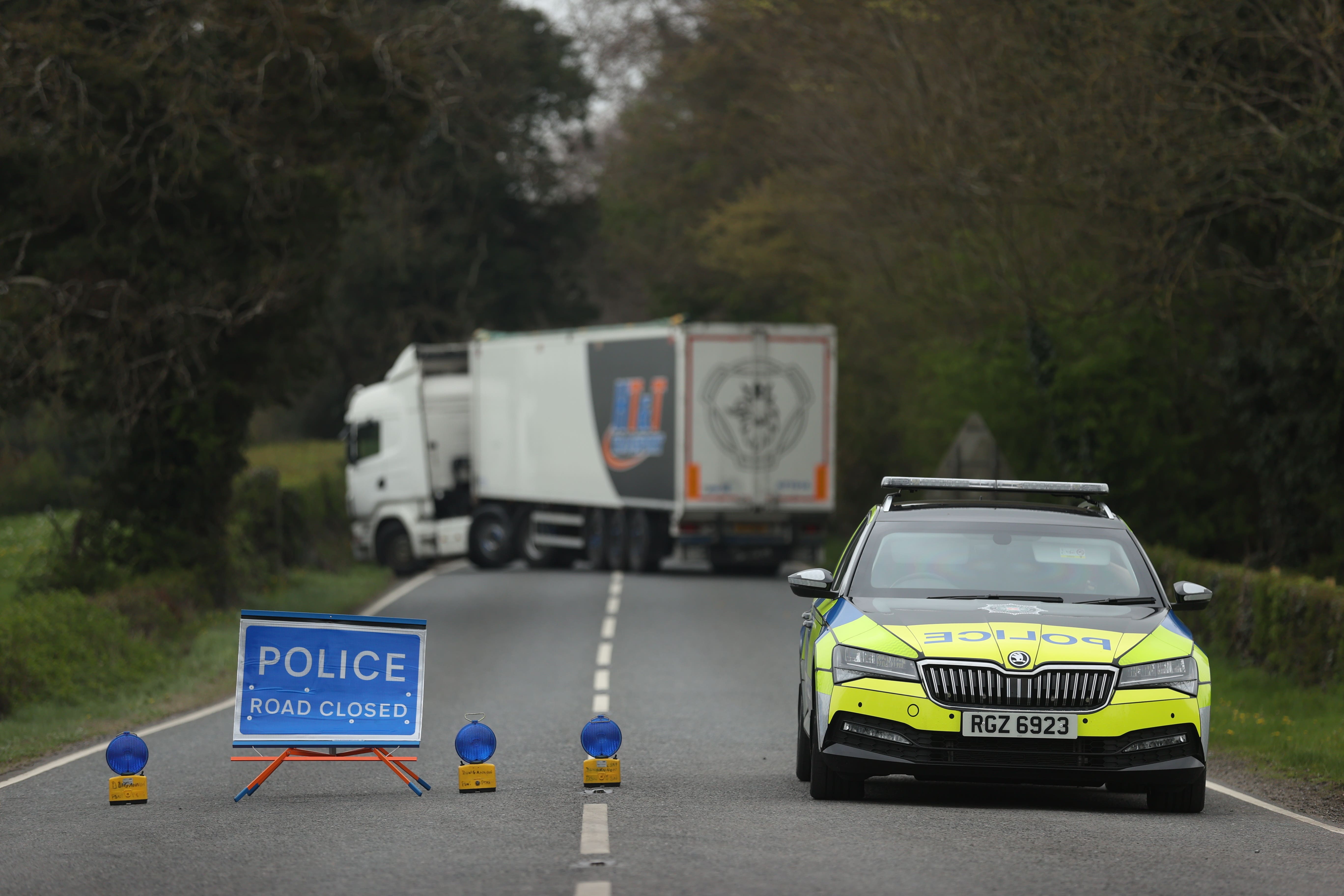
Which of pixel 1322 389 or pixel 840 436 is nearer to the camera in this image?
pixel 1322 389

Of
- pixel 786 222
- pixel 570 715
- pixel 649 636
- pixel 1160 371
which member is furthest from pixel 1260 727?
pixel 786 222

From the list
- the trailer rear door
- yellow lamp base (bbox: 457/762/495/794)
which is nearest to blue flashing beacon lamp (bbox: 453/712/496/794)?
yellow lamp base (bbox: 457/762/495/794)

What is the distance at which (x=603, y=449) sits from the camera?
31359 mm

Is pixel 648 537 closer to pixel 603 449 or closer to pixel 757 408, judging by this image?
pixel 603 449

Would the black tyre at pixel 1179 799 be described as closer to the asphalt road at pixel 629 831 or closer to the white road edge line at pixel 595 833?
the asphalt road at pixel 629 831

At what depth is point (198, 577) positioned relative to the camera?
2350 centimetres

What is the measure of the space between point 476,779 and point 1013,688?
9.39 ft

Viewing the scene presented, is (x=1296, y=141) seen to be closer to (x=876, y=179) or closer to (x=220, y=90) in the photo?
(x=876, y=179)

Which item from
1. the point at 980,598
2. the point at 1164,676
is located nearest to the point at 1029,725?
the point at 1164,676

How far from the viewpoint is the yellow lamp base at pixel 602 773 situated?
32.0 feet

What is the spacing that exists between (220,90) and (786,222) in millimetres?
20213

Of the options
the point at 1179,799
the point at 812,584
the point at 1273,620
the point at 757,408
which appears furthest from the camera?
the point at 757,408

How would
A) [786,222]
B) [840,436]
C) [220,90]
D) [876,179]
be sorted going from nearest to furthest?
[220,90] → [876,179] → [786,222] → [840,436]

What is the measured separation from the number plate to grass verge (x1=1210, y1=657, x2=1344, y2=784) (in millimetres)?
3561
